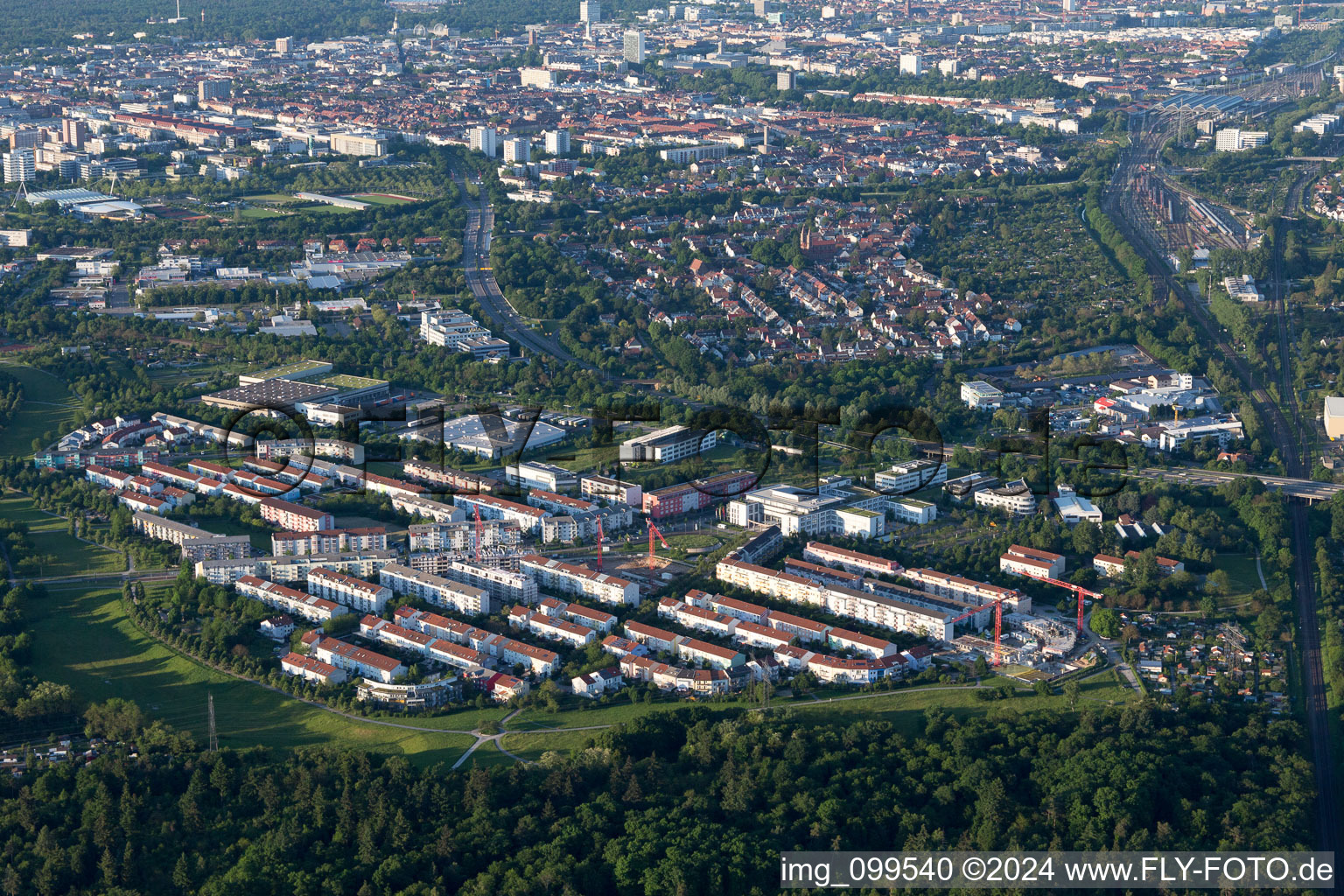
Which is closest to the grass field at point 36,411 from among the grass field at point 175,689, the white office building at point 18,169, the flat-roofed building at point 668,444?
the grass field at point 175,689

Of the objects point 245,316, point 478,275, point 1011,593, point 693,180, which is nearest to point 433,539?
point 1011,593

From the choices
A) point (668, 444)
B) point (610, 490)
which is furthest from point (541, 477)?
point (668, 444)

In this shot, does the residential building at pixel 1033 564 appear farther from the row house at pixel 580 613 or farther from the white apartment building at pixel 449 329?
the white apartment building at pixel 449 329

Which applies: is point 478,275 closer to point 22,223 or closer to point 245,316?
point 245,316

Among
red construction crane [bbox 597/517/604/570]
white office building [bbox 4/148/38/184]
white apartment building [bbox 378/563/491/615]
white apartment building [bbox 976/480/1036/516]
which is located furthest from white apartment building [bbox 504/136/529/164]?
white apartment building [bbox 378/563/491/615]

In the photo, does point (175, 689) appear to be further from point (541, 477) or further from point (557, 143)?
point (557, 143)

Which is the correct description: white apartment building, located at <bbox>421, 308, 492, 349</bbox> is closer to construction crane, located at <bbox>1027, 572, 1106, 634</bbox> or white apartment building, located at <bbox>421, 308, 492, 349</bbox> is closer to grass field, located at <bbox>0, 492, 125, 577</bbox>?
grass field, located at <bbox>0, 492, 125, 577</bbox>
